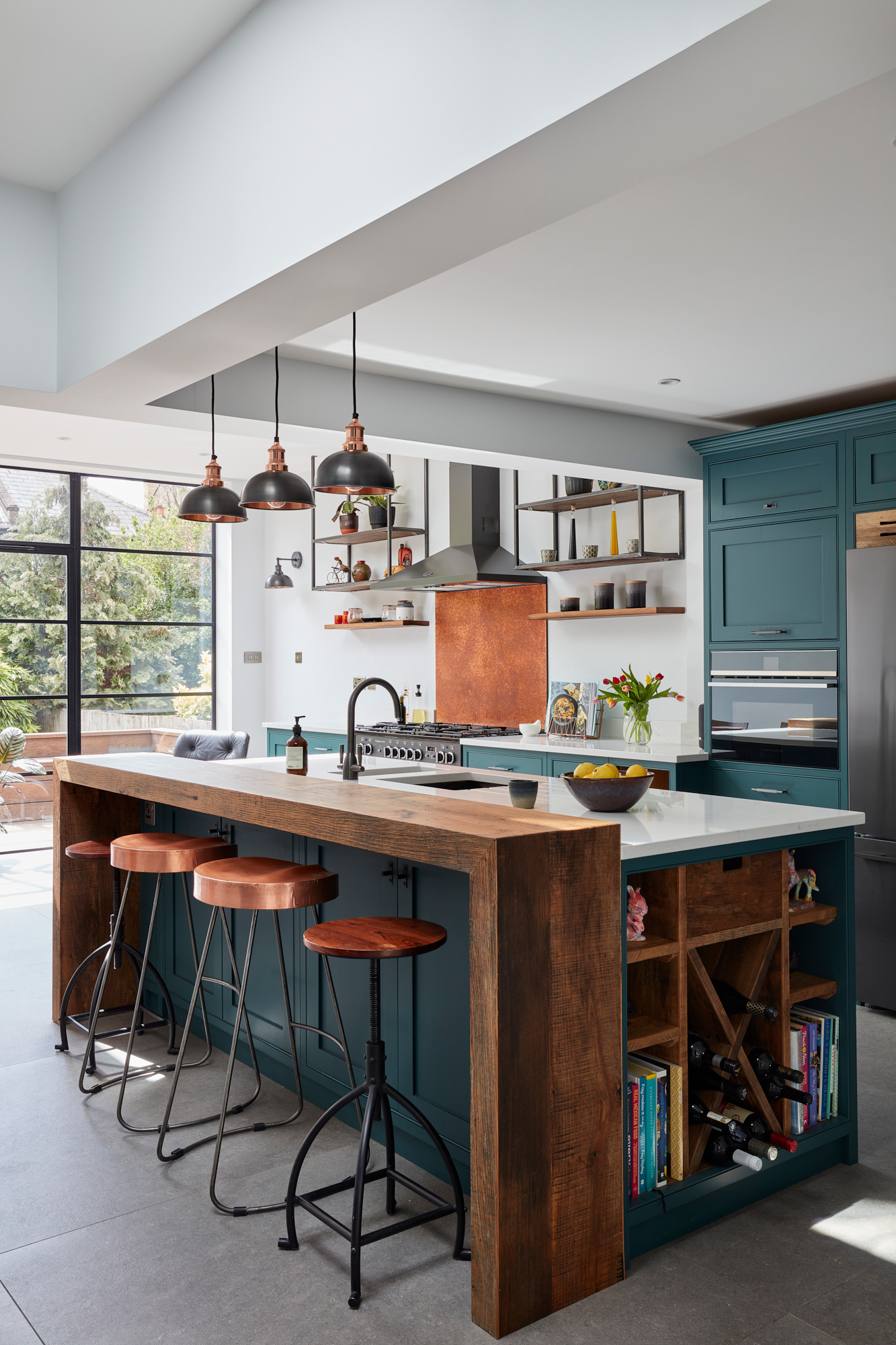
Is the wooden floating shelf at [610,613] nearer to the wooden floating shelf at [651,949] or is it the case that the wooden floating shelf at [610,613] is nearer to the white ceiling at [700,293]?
the white ceiling at [700,293]

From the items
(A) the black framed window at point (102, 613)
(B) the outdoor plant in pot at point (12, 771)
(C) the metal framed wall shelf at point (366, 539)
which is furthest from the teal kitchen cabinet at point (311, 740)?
(B) the outdoor plant in pot at point (12, 771)

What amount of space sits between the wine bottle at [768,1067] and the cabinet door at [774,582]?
247 cm

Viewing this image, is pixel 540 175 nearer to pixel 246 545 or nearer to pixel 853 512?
pixel 853 512

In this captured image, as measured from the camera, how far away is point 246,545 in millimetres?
9078

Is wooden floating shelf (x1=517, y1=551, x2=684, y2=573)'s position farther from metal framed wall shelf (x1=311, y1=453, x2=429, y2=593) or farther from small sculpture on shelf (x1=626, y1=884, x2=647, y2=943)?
small sculpture on shelf (x1=626, y1=884, x2=647, y2=943)

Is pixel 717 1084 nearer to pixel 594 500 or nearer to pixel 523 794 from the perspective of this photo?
pixel 523 794

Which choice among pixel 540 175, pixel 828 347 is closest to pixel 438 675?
pixel 828 347

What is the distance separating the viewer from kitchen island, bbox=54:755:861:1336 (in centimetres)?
204

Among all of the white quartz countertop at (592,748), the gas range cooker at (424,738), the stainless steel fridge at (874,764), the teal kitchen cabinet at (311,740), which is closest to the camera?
the stainless steel fridge at (874,764)

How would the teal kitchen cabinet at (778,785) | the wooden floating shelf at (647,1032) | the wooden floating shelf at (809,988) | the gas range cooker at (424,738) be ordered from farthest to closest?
1. the gas range cooker at (424,738)
2. the teal kitchen cabinet at (778,785)
3. the wooden floating shelf at (809,988)
4. the wooden floating shelf at (647,1032)

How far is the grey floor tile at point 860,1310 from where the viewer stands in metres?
2.00

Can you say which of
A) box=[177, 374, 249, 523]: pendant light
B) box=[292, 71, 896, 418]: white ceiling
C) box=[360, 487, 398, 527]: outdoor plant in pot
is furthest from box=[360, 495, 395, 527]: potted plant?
box=[177, 374, 249, 523]: pendant light

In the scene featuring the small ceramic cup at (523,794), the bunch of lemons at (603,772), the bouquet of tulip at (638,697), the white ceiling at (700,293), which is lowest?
the small ceramic cup at (523,794)

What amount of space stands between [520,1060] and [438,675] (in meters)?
5.31
